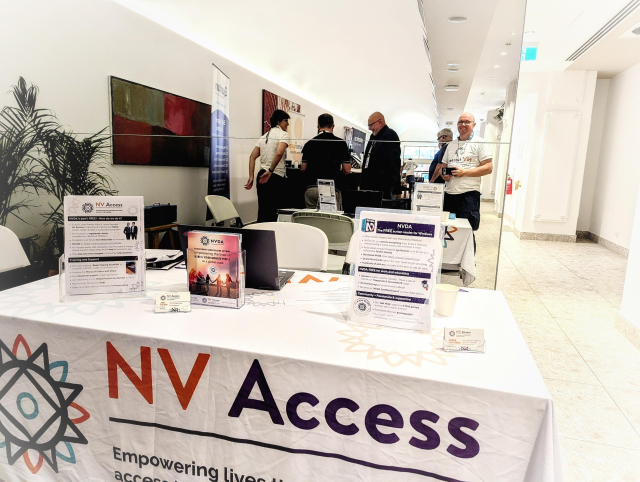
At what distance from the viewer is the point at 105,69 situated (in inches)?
140

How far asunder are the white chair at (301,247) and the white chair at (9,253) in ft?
3.75

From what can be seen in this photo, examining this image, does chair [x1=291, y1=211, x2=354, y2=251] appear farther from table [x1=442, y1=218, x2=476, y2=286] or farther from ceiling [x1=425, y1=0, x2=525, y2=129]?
ceiling [x1=425, y1=0, x2=525, y2=129]

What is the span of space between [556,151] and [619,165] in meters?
0.93

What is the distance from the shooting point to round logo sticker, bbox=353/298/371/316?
4.27 ft

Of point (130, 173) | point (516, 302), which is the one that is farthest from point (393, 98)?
point (130, 173)

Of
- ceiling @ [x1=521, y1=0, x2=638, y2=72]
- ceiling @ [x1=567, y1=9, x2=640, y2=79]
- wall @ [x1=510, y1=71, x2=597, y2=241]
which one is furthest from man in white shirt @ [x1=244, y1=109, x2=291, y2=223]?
wall @ [x1=510, y1=71, x2=597, y2=241]

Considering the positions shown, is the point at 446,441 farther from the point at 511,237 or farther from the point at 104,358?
the point at 511,237

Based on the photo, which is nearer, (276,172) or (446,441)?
(446,441)

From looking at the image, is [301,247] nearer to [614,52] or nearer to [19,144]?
[19,144]

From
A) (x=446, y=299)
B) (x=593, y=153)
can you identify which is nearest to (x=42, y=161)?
(x=446, y=299)

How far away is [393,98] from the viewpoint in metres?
4.80

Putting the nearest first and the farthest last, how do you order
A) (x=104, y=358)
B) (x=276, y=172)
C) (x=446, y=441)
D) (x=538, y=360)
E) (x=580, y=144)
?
1. (x=446, y=441)
2. (x=104, y=358)
3. (x=538, y=360)
4. (x=276, y=172)
5. (x=580, y=144)

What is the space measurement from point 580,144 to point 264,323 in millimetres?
7548

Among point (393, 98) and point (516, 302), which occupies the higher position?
point (393, 98)
